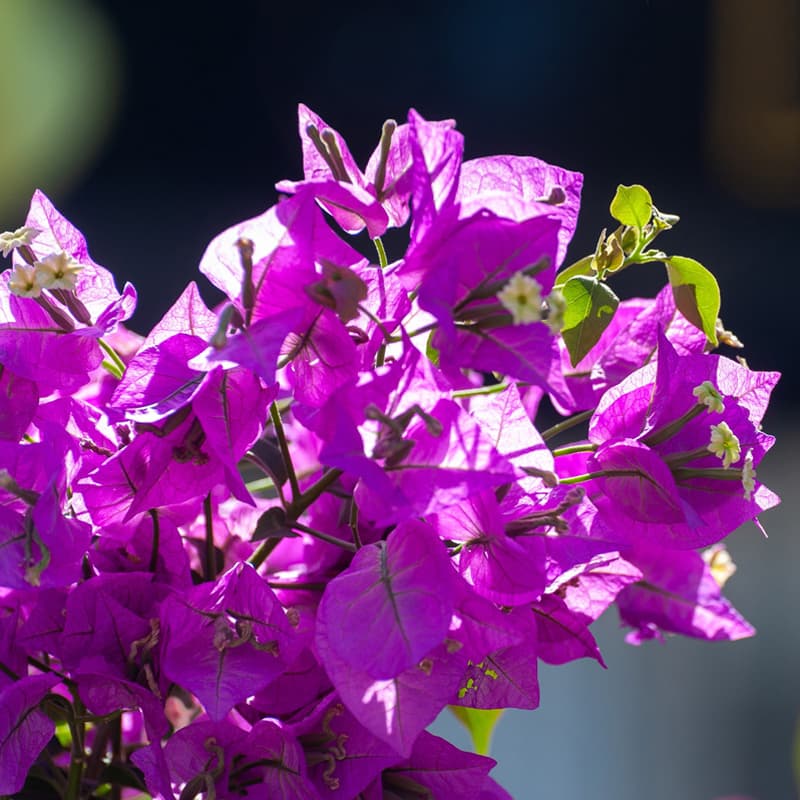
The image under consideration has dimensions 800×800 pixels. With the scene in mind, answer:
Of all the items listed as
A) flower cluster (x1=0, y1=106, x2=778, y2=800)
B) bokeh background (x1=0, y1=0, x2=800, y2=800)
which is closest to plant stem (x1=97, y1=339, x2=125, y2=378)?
flower cluster (x1=0, y1=106, x2=778, y2=800)

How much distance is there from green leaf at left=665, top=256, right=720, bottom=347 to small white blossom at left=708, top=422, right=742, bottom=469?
0.21ft

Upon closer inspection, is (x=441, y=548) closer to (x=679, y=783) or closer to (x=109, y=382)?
(x=109, y=382)

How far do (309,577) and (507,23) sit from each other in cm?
215

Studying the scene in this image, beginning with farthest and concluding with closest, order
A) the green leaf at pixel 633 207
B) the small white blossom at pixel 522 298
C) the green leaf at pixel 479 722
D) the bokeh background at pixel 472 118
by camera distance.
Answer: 1. the bokeh background at pixel 472 118
2. the green leaf at pixel 479 722
3. the green leaf at pixel 633 207
4. the small white blossom at pixel 522 298

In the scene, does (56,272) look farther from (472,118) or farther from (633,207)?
(472,118)

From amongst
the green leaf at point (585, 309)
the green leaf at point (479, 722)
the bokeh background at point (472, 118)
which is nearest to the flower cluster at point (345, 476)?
the green leaf at point (585, 309)

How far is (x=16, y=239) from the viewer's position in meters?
0.46

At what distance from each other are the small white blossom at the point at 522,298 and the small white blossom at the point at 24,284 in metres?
0.19

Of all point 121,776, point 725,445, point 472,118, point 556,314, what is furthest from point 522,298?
point 472,118

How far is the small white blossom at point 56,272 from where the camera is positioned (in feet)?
1.45

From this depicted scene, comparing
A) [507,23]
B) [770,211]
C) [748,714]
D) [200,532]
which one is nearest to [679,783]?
[748,714]

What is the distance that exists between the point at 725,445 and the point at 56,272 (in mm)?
280

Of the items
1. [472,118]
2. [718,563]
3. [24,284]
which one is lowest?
[472,118]

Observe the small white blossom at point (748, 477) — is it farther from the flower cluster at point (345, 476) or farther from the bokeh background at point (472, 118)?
the bokeh background at point (472, 118)
